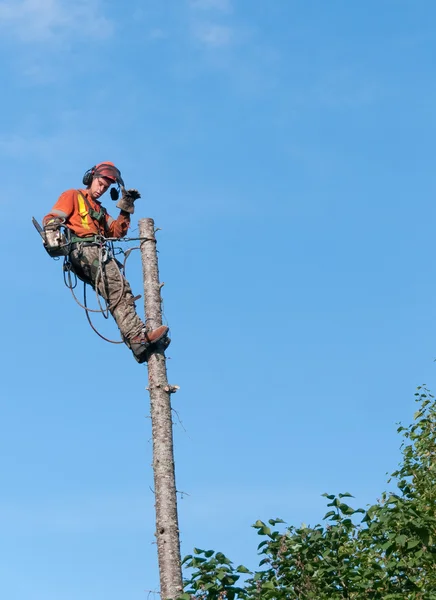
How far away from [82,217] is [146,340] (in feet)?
6.62

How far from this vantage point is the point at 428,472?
19484 millimetres

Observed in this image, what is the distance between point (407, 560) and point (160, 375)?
347 cm

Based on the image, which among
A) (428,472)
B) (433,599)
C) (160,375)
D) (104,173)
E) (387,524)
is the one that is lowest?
(433,599)

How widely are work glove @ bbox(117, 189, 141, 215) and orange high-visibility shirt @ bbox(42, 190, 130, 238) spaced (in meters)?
0.09

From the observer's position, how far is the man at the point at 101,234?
41.1 ft

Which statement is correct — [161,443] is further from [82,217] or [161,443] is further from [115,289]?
[82,217]

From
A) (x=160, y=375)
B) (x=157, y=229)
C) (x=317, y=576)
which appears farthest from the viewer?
(x=157, y=229)

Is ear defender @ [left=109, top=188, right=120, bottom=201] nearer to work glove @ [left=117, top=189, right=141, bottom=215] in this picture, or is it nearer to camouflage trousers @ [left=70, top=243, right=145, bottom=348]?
work glove @ [left=117, top=189, right=141, bottom=215]

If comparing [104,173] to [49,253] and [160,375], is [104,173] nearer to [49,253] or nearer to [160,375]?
[49,253]

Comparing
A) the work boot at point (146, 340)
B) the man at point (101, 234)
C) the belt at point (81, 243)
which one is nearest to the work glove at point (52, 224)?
the man at point (101, 234)

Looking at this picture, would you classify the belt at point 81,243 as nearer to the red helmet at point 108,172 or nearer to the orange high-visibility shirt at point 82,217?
the orange high-visibility shirt at point 82,217

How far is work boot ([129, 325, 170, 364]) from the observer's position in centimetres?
1223

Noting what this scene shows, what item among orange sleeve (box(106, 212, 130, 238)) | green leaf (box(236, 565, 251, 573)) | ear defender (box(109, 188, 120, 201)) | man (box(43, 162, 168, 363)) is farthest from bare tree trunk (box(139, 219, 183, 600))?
ear defender (box(109, 188, 120, 201))

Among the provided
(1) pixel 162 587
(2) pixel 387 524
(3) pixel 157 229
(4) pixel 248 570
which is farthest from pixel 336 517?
(3) pixel 157 229
